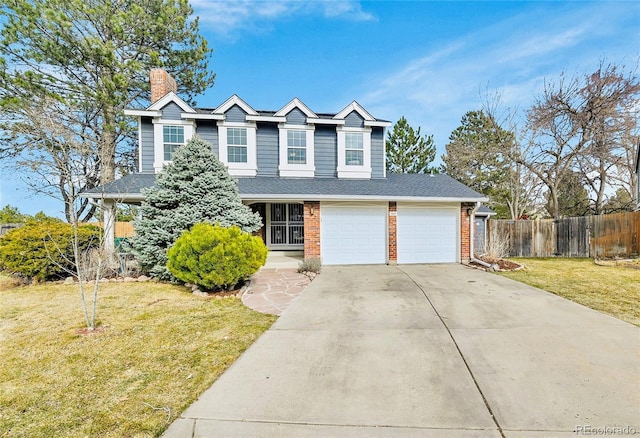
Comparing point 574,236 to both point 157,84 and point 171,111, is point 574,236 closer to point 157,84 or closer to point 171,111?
point 171,111

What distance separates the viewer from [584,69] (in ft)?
49.1

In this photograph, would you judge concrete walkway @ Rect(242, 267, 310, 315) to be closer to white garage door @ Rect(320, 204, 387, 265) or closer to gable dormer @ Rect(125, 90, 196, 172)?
white garage door @ Rect(320, 204, 387, 265)

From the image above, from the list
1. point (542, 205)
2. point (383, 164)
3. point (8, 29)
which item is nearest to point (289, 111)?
point (383, 164)

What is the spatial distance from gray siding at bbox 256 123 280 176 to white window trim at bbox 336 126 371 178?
2.77m

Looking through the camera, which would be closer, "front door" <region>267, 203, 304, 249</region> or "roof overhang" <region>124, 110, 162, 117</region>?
"roof overhang" <region>124, 110, 162, 117</region>

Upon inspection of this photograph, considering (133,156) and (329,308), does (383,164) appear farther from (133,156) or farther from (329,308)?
(133,156)

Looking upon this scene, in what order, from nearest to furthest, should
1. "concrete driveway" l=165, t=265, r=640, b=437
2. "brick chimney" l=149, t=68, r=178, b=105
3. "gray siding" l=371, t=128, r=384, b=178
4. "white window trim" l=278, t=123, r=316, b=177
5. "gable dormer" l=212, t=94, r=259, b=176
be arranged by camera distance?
"concrete driveway" l=165, t=265, r=640, b=437 < "gable dormer" l=212, t=94, r=259, b=176 < "white window trim" l=278, t=123, r=316, b=177 < "brick chimney" l=149, t=68, r=178, b=105 < "gray siding" l=371, t=128, r=384, b=178

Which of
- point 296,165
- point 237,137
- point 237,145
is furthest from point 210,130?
point 296,165

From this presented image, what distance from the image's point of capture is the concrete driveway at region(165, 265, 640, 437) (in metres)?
2.34

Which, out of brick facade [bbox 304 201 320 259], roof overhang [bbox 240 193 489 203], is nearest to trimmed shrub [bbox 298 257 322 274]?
brick facade [bbox 304 201 320 259]

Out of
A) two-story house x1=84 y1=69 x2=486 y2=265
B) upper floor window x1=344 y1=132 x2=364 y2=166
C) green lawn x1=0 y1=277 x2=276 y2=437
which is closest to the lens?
green lawn x1=0 y1=277 x2=276 y2=437

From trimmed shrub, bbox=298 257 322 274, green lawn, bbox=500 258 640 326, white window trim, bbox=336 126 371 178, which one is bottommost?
green lawn, bbox=500 258 640 326

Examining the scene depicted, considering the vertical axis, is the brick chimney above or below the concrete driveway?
above

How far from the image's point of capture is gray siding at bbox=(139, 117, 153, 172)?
11.4 meters
